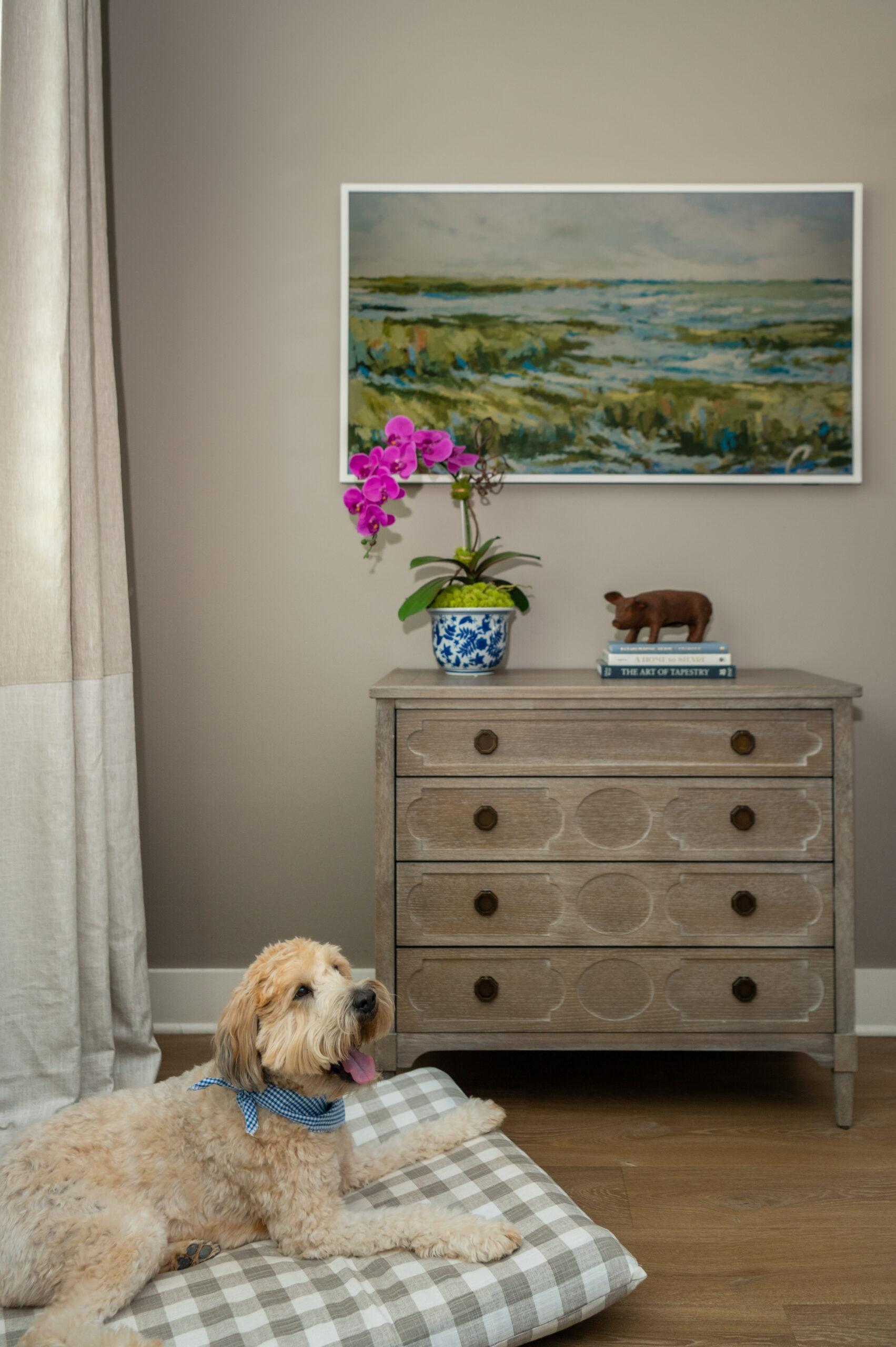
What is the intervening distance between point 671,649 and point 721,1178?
3.63 feet

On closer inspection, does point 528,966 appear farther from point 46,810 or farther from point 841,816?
point 46,810

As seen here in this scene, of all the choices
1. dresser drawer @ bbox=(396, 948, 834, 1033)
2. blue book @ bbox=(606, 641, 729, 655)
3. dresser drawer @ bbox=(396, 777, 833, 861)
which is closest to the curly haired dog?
dresser drawer @ bbox=(396, 948, 834, 1033)

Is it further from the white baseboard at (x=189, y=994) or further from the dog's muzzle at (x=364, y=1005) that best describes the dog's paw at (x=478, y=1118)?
the white baseboard at (x=189, y=994)

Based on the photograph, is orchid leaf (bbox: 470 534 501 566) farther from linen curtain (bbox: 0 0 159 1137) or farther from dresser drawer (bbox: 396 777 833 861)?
linen curtain (bbox: 0 0 159 1137)

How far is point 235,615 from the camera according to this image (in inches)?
96.9

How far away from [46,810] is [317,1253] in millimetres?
1035

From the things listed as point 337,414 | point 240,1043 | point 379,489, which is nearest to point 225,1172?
point 240,1043

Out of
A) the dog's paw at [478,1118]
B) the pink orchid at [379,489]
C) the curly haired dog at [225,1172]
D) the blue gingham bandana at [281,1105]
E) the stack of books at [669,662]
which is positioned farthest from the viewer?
the pink orchid at [379,489]

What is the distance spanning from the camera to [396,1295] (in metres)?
1.28

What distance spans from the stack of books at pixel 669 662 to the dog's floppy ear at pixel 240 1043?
3.81 ft

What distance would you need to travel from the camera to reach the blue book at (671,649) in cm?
210

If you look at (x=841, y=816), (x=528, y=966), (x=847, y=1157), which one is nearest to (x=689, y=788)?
(x=841, y=816)

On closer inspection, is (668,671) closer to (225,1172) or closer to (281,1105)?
(281,1105)

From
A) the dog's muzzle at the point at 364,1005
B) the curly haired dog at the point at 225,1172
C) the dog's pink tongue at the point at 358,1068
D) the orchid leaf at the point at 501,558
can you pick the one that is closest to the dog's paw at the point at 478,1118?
the curly haired dog at the point at 225,1172
